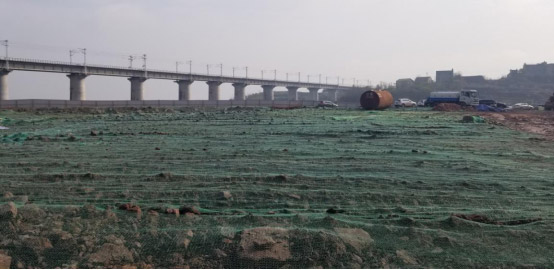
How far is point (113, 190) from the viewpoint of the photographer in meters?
7.33

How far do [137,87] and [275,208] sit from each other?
7413 centimetres

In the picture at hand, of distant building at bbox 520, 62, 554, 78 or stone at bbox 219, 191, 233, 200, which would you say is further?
distant building at bbox 520, 62, 554, 78

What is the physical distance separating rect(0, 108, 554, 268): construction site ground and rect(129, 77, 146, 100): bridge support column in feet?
219

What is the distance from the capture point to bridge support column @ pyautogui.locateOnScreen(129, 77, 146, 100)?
76.6 metres

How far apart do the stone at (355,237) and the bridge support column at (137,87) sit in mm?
74780

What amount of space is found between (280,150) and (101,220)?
21.4ft

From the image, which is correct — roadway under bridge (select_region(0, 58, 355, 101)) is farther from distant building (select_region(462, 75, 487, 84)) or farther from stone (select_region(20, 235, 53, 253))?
stone (select_region(20, 235, 53, 253))

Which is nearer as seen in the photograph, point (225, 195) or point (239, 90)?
point (225, 195)

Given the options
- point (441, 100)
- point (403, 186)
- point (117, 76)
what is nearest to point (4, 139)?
point (403, 186)

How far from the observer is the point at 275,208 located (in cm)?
Answer: 642

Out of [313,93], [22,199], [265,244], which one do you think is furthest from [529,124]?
[313,93]

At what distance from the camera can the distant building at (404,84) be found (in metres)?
110

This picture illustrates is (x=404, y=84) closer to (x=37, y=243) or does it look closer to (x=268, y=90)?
(x=268, y=90)

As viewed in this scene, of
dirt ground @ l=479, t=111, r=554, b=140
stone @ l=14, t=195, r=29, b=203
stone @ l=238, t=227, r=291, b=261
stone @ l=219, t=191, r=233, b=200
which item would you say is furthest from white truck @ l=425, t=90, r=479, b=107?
stone @ l=238, t=227, r=291, b=261
